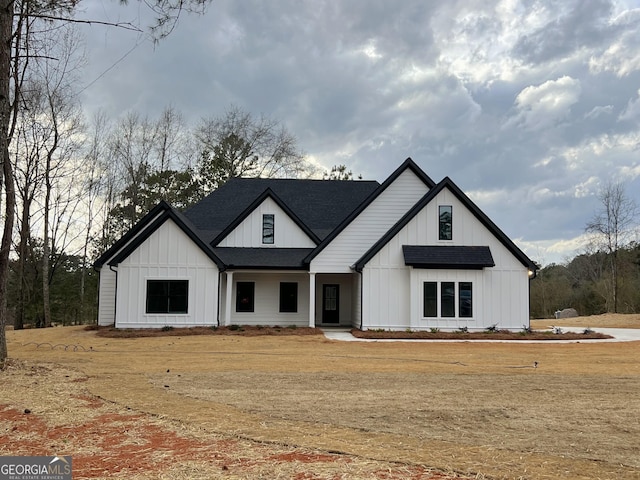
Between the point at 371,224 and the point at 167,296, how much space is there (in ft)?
28.1

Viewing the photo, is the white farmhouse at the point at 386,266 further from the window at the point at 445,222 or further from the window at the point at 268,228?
the window at the point at 268,228

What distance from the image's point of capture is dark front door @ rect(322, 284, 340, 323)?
2389cm

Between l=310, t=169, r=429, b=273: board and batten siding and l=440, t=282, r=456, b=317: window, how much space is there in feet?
11.1

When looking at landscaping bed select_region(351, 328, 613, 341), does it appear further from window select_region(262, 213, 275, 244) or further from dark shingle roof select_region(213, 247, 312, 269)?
window select_region(262, 213, 275, 244)

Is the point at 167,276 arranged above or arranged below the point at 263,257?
below

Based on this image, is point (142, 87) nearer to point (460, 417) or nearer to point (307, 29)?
point (307, 29)

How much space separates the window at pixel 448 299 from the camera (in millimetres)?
19844

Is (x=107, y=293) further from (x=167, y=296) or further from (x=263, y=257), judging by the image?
(x=263, y=257)

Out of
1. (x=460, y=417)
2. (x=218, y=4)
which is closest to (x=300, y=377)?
(x=460, y=417)

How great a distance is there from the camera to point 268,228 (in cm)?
2289

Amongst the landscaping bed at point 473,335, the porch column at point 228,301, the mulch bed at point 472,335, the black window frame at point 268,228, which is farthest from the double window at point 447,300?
the porch column at point 228,301

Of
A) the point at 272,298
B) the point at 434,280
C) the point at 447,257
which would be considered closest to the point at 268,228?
the point at 272,298

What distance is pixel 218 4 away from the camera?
9875 millimetres

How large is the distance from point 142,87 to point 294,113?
438 inches
